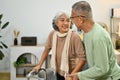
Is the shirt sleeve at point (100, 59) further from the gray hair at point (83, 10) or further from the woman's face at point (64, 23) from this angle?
the woman's face at point (64, 23)

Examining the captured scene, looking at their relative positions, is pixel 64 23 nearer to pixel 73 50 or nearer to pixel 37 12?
pixel 73 50

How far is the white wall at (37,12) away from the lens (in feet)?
15.1

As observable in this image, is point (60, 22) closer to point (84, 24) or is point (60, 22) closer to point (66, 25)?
point (66, 25)

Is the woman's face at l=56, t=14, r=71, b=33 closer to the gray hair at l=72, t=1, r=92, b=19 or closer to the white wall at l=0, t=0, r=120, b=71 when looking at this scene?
the gray hair at l=72, t=1, r=92, b=19

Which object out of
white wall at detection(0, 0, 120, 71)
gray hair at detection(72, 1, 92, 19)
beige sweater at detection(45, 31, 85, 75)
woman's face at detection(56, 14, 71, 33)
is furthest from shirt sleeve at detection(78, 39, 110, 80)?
white wall at detection(0, 0, 120, 71)

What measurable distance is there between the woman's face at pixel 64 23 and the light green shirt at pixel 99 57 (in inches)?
27.0

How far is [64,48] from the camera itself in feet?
8.00

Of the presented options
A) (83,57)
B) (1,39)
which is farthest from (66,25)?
(1,39)

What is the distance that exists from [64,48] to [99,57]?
843 millimetres

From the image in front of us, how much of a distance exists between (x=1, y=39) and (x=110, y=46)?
338 cm

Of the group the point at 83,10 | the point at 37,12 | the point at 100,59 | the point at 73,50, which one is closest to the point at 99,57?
the point at 100,59

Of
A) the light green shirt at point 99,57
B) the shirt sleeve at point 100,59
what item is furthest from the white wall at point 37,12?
the shirt sleeve at point 100,59

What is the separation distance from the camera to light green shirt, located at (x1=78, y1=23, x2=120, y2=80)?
162 cm

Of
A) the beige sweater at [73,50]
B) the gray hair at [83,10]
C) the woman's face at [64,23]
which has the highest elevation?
the gray hair at [83,10]
